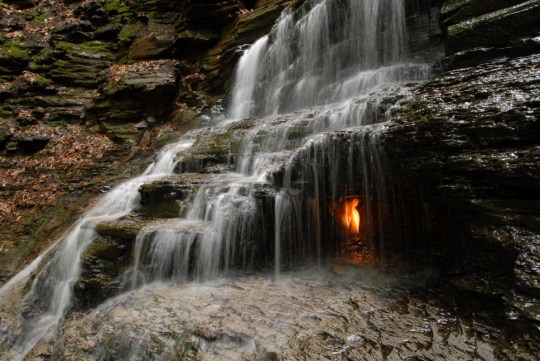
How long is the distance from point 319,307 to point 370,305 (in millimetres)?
581

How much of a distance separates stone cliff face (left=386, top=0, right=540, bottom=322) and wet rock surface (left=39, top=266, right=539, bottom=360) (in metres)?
0.47

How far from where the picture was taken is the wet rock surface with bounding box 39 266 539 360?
9.40 feet

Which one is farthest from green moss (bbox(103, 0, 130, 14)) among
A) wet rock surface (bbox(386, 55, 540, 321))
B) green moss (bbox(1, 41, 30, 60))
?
wet rock surface (bbox(386, 55, 540, 321))

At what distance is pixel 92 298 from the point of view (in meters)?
5.05

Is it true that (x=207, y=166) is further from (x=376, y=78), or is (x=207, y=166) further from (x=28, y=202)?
(x=28, y=202)

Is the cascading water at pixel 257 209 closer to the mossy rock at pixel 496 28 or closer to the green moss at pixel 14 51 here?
the mossy rock at pixel 496 28

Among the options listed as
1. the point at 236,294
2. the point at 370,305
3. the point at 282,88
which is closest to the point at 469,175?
the point at 370,305

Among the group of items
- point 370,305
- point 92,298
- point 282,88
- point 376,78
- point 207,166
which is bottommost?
point 92,298

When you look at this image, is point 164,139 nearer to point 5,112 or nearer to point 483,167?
point 5,112

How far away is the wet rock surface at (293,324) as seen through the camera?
9.40 ft

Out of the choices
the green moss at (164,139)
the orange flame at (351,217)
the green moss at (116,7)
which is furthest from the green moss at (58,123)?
the orange flame at (351,217)

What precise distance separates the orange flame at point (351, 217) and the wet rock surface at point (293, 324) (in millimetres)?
737

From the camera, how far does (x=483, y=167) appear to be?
3559 mm

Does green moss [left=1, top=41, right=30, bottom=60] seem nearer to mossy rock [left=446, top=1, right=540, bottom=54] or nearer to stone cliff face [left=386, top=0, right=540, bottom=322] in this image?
stone cliff face [left=386, top=0, right=540, bottom=322]
